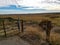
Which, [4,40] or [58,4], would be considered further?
[4,40]

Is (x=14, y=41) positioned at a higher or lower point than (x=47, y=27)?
lower

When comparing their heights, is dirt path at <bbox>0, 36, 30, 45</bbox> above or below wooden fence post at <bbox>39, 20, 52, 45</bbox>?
below

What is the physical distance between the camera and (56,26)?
1.22 m

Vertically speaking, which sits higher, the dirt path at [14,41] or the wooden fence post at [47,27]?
the wooden fence post at [47,27]

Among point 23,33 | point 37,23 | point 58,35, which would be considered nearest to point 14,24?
point 23,33

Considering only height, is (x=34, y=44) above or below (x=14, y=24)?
Answer: below

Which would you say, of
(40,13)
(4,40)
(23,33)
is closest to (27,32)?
(23,33)

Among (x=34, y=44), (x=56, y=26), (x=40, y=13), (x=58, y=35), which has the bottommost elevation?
(x=34, y=44)

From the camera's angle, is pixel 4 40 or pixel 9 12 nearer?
pixel 9 12

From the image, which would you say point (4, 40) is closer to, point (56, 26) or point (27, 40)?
point (27, 40)

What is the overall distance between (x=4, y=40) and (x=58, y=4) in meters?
0.71

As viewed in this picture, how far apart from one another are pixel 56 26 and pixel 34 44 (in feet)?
1.05

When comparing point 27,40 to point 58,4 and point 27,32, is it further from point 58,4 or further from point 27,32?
point 58,4

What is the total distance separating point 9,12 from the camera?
0.85 m
